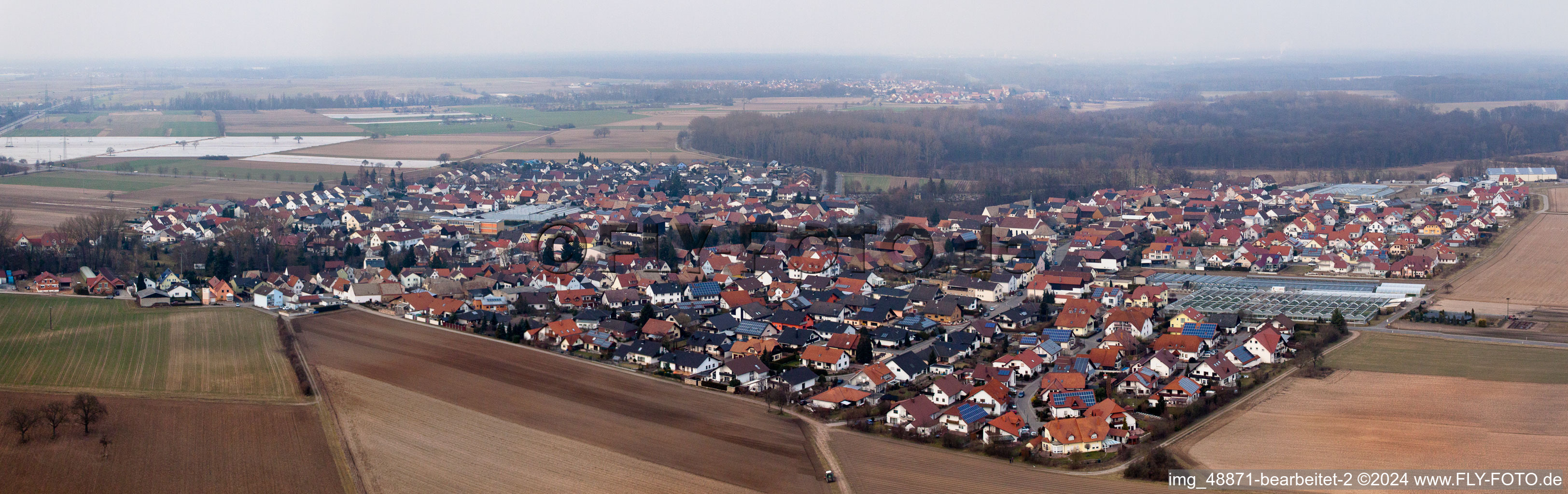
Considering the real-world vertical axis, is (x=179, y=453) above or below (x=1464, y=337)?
below

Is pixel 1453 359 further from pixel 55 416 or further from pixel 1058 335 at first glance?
pixel 55 416

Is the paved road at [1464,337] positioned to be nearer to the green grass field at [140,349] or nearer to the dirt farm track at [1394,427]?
the dirt farm track at [1394,427]

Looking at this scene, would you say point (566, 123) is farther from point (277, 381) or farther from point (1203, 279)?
point (277, 381)

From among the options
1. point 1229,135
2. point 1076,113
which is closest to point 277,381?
point 1229,135

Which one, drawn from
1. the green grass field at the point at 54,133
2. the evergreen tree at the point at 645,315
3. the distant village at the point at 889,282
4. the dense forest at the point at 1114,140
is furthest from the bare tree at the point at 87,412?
the green grass field at the point at 54,133

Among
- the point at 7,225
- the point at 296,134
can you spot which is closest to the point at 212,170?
the point at 296,134

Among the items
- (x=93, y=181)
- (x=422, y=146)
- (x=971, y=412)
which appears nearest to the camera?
(x=971, y=412)

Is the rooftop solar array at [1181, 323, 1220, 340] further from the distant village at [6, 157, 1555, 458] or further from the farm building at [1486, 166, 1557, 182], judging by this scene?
the farm building at [1486, 166, 1557, 182]
